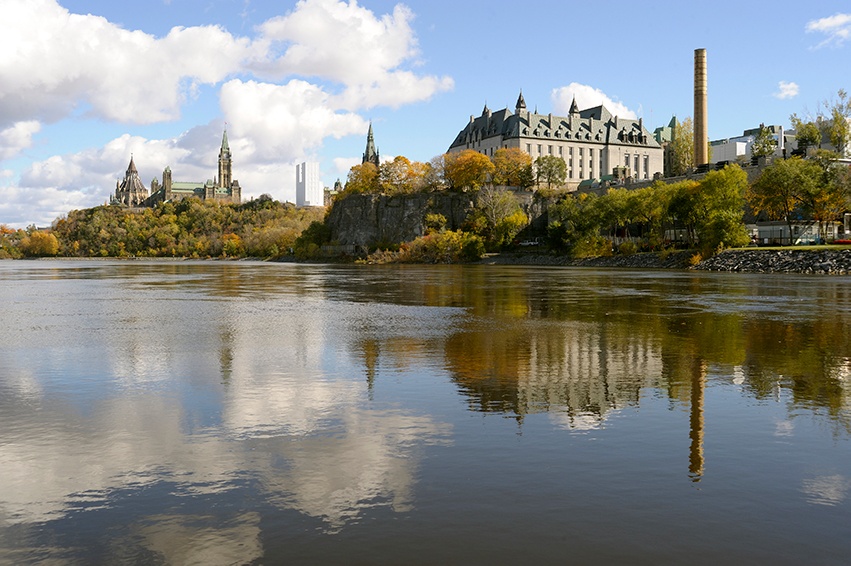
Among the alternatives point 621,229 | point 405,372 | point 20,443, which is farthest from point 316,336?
point 621,229

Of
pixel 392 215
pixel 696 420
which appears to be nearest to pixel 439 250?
pixel 392 215

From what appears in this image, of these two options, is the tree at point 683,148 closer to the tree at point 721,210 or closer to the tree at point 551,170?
the tree at point 551,170

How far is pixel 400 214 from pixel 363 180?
54.3 feet

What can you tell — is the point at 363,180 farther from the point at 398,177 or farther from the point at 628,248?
the point at 628,248

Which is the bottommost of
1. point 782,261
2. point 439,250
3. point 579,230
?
point 782,261

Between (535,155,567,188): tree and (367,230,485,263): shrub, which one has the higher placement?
(535,155,567,188): tree

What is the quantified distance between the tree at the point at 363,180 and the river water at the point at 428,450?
5750 inches

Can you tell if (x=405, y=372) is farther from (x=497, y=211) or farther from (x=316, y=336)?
(x=497, y=211)

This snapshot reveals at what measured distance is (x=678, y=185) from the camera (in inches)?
3947

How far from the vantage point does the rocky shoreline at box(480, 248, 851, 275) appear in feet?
236

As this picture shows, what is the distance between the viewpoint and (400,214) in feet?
516

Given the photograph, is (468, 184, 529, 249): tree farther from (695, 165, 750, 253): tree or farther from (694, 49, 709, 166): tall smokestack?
(695, 165, 750, 253): tree

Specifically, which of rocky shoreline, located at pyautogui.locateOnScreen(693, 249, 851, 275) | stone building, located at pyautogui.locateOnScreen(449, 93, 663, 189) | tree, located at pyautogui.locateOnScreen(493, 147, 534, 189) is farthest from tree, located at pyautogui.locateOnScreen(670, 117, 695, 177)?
rocky shoreline, located at pyautogui.locateOnScreen(693, 249, 851, 275)

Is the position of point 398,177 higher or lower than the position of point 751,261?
higher
